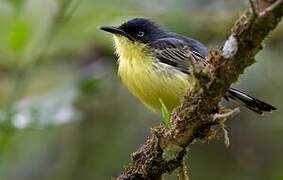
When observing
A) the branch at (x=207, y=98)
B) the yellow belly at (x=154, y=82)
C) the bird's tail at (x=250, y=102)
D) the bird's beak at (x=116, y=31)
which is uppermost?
the bird's beak at (x=116, y=31)

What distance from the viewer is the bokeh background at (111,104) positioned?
17.3 feet

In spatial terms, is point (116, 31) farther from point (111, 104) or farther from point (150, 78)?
point (111, 104)

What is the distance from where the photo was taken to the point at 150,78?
4.39 m

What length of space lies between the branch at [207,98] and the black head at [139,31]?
4.93ft

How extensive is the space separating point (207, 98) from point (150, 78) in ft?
4.70

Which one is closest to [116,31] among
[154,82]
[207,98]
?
[154,82]

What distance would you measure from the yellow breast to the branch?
0.90m

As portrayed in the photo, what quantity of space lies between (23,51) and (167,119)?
1.74m

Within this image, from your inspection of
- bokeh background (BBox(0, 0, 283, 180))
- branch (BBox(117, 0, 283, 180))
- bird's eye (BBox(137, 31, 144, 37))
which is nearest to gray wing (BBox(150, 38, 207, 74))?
bird's eye (BBox(137, 31, 144, 37))

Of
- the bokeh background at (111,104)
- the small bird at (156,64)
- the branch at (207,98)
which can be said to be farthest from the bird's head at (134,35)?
the branch at (207,98)

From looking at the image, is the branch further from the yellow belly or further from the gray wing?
the gray wing

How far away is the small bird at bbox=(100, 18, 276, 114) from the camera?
4262mm

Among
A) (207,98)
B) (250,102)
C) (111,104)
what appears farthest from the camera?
(111,104)

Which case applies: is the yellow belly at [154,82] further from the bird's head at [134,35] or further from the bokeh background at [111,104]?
the bokeh background at [111,104]
